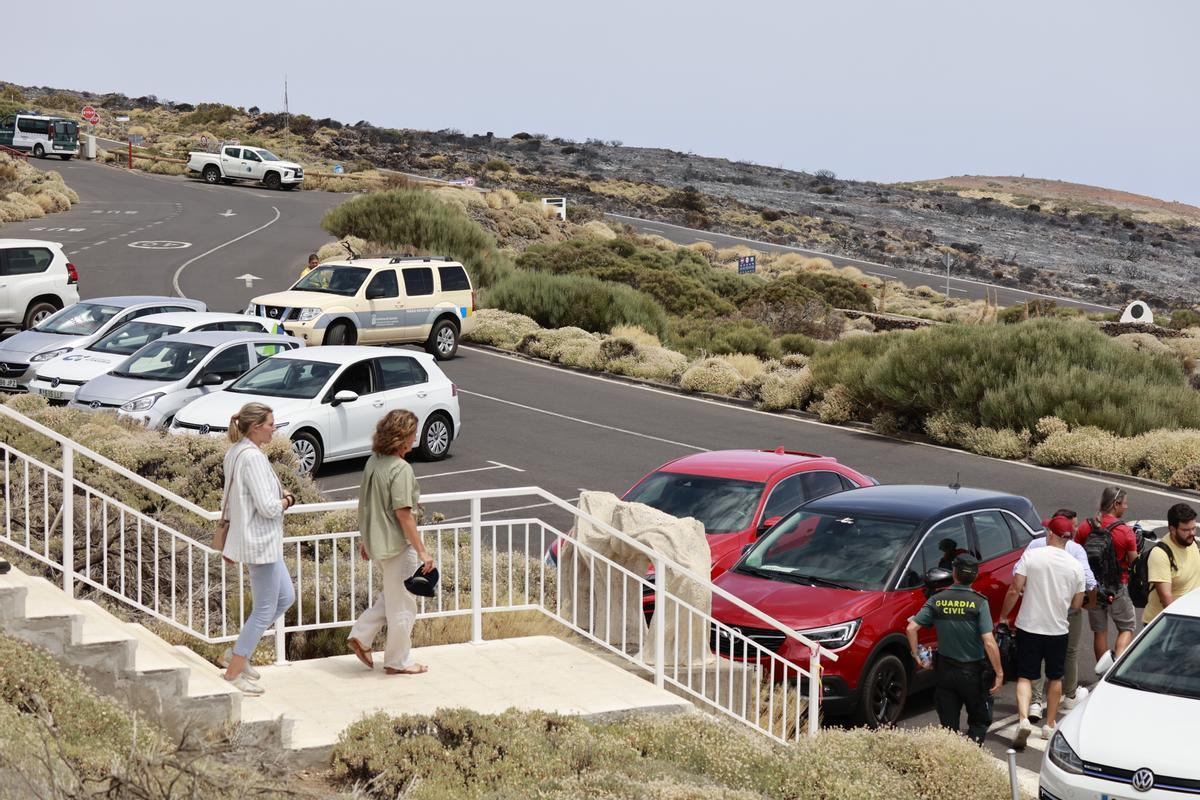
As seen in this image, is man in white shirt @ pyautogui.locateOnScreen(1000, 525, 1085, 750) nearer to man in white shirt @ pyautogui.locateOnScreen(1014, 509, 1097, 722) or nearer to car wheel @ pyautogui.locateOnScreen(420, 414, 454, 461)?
man in white shirt @ pyautogui.locateOnScreen(1014, 509, 1097, 722)

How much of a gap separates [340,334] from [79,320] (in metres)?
5.30

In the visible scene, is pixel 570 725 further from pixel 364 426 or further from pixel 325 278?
pixel 325 278

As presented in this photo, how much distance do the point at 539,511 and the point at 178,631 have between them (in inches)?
320

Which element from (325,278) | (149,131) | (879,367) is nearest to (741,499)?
(879,367)

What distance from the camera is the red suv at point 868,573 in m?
9.84

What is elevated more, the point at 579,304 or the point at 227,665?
the point at 227,665

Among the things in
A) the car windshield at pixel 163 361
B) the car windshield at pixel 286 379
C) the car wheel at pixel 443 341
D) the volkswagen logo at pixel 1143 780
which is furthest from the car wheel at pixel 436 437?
the volkswagen logo at pixel 1143 780

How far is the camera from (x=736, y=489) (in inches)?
513

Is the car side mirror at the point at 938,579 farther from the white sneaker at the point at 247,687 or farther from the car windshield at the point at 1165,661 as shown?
the white sneaker at the point at 247,687

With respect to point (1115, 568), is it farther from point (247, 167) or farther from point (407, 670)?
point (247, 167)

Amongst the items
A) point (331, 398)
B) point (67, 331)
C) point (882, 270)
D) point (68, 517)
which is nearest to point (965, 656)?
point (68, 517)

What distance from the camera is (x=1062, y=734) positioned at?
315 inches

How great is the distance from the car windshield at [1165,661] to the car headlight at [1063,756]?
0.71 m

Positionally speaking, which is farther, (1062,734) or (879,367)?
(879,367)
